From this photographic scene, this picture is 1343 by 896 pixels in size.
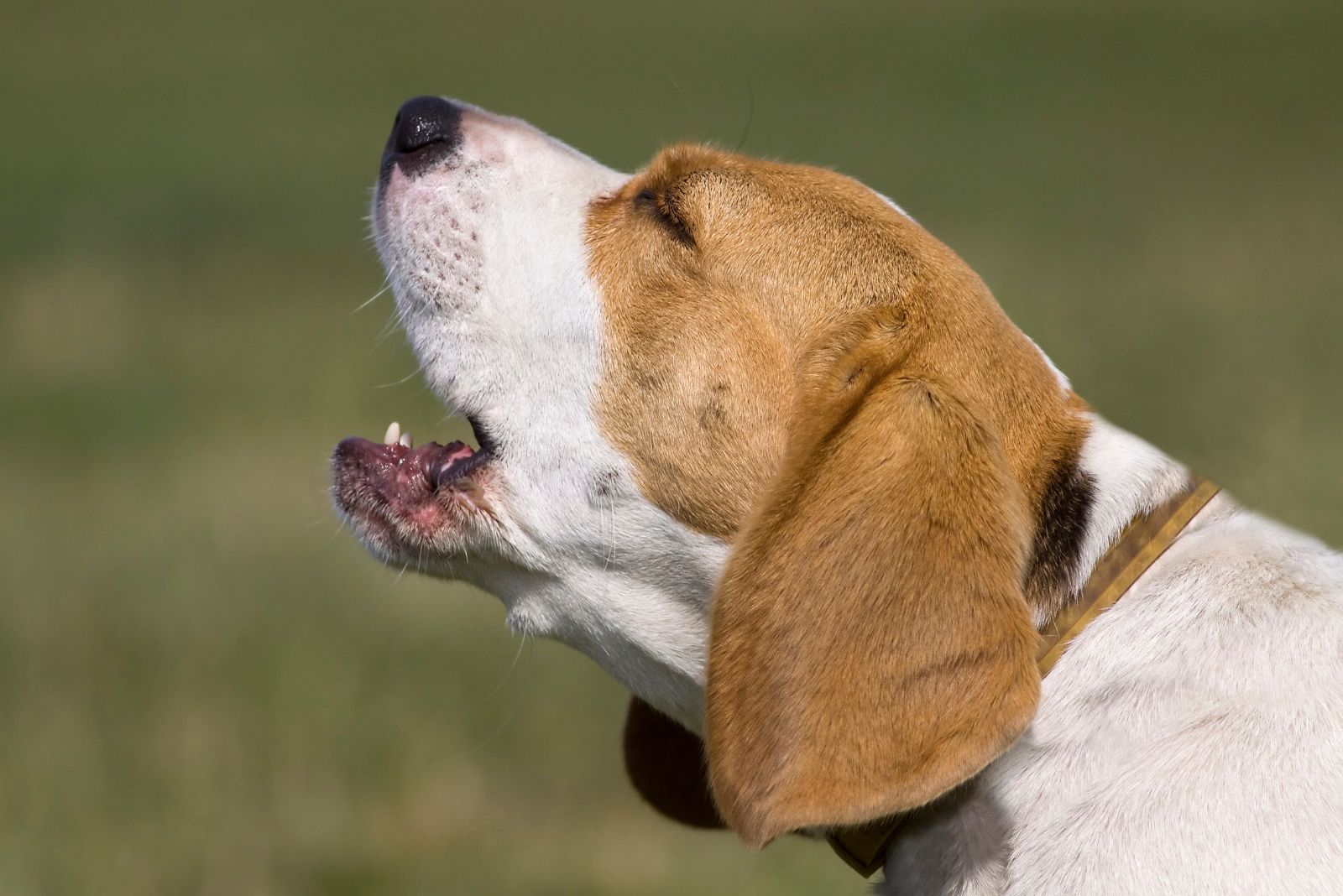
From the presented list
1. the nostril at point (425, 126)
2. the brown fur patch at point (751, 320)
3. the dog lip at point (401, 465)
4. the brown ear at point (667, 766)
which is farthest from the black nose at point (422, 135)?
the brown ear at point (667, 766)

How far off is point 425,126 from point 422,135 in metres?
0.04

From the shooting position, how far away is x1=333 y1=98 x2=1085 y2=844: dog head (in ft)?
8.54

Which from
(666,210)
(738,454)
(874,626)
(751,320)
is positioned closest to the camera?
(874,626)

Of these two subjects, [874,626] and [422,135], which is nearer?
[874,626]

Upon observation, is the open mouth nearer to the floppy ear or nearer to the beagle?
the beagle

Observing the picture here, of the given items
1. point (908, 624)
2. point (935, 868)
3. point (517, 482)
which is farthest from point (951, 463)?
point (517, 482)

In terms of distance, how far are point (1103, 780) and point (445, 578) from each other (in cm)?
170

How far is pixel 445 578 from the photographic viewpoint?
3.70 meters

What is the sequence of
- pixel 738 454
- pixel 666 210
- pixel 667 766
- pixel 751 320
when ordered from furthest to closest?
1. pixel 667 766
2. pixel 666 210
3. pixel 751 320
4. pixel 738 454

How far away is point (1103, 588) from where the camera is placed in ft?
9.43

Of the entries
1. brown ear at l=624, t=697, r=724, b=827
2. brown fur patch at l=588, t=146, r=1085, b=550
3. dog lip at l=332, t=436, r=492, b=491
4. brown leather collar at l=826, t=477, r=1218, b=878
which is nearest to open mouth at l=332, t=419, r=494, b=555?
dog lip at l=332, t=436, r=492, b=491

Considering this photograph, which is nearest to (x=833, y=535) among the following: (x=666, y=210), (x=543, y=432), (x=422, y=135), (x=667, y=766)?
(x=543, y=432)

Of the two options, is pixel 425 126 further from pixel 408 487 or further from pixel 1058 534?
pixel 1058 534

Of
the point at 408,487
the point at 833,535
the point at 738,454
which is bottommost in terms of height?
the point at 408,487
